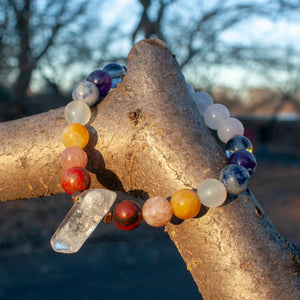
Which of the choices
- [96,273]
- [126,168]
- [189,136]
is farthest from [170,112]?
[96,273]

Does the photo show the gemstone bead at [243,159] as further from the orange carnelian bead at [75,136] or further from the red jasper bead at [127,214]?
the orange carnelian bead at [75,136]

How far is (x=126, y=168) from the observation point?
3.32ft

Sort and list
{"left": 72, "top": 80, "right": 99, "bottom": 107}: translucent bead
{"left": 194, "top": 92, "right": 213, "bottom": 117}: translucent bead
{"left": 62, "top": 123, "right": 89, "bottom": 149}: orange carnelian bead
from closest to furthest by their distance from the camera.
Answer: {"left": 62, "top": 123, "right": 89, "bottom": 149}: orange carnelian bead, {"left": 72, "top": 80, "right": 99, "bottom": 107}: translucent bead, {"left": 194, "top": 92, "right": 213, "bottom": 117}: translucent bead

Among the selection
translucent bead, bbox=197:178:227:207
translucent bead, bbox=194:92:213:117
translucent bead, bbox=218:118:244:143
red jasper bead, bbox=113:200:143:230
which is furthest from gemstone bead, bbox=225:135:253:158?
red jasper bead, bbox=113:200:143:230

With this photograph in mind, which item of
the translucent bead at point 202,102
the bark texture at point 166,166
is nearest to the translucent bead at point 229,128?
Result: the translucent bead at point 202,102

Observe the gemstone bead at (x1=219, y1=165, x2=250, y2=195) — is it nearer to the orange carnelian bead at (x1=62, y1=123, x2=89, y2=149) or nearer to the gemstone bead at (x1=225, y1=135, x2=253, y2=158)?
the gemstone bead at (x1=225, y1=135, x2=253, y2=158)

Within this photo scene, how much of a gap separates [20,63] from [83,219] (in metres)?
5.91

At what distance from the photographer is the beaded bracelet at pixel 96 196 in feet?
2.92

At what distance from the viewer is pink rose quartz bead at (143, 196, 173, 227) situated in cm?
93

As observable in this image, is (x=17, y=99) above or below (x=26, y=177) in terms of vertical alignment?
below

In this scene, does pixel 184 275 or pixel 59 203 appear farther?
pixel 59 203

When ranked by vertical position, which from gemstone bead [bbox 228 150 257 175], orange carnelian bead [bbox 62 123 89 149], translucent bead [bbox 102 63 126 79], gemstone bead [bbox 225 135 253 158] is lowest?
gemstone bead [bbox 225 135 253 158]

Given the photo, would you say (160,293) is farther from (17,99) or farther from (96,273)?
(17,99)

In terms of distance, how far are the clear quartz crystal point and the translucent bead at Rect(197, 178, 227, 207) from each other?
270mm
